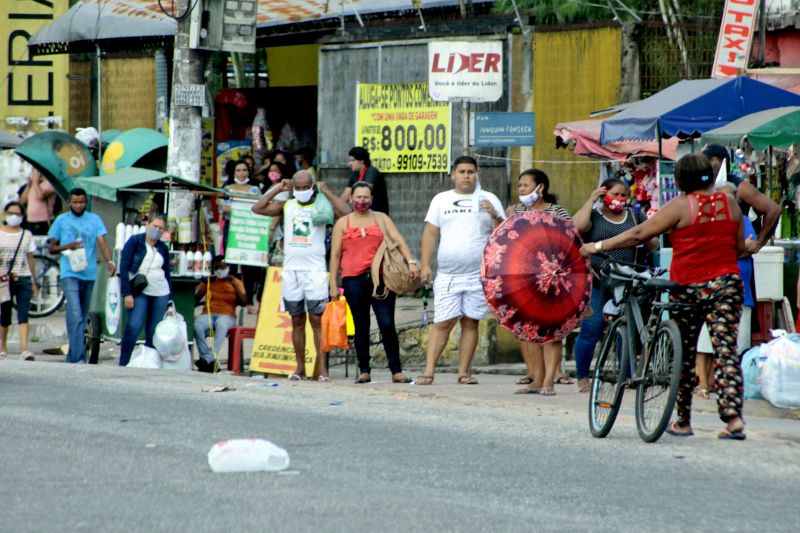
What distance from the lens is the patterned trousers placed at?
9.11 m

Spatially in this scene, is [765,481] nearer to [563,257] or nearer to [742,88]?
[563,257]

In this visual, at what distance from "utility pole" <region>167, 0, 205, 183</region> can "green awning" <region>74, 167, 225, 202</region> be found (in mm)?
1186

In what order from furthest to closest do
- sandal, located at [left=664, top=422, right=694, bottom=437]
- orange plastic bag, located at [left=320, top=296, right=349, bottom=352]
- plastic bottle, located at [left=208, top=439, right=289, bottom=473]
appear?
orange plastic bag, located at [left=320, top=296, right=349, bottom=352] → sandal, located at [left=664, top=422, right=694, bottom=437] → plastic bottle, located at [left=208, top=439, right=289, bottom=473]

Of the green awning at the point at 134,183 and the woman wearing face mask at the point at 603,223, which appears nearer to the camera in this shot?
the woman wearing face mask at the point at 603,223

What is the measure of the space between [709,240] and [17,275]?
33.7 feet

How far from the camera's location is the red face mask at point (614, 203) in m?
12.5

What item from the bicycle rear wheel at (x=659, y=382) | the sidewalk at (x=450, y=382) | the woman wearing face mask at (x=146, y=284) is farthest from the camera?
the woman wearing face mask at (x=146, y=284)

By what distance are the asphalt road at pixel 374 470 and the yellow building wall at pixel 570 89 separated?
10197 millimetres

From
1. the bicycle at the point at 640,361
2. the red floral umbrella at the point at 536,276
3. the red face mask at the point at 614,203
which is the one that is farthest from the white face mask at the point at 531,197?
the bicycle at the point at 640,361

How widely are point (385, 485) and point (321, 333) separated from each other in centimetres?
688

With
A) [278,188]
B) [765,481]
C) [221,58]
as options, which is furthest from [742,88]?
[221,58]

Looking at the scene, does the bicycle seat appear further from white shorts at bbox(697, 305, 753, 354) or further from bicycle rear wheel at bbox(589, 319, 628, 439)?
white shorts at bbox(697, 305, 753, 354)

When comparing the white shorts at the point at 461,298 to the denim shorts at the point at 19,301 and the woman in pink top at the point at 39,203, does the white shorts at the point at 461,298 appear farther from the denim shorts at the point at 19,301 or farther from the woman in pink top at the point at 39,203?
the woman in pink top at the point at 39,203

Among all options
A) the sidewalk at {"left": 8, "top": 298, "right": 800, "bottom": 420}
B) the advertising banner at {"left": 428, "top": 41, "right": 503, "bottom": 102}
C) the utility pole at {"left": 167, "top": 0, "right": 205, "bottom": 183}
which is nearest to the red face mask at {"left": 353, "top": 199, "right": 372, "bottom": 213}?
the sidewalk at {"left": 8, "top": 298, "right": 800, "bottom": 420}
